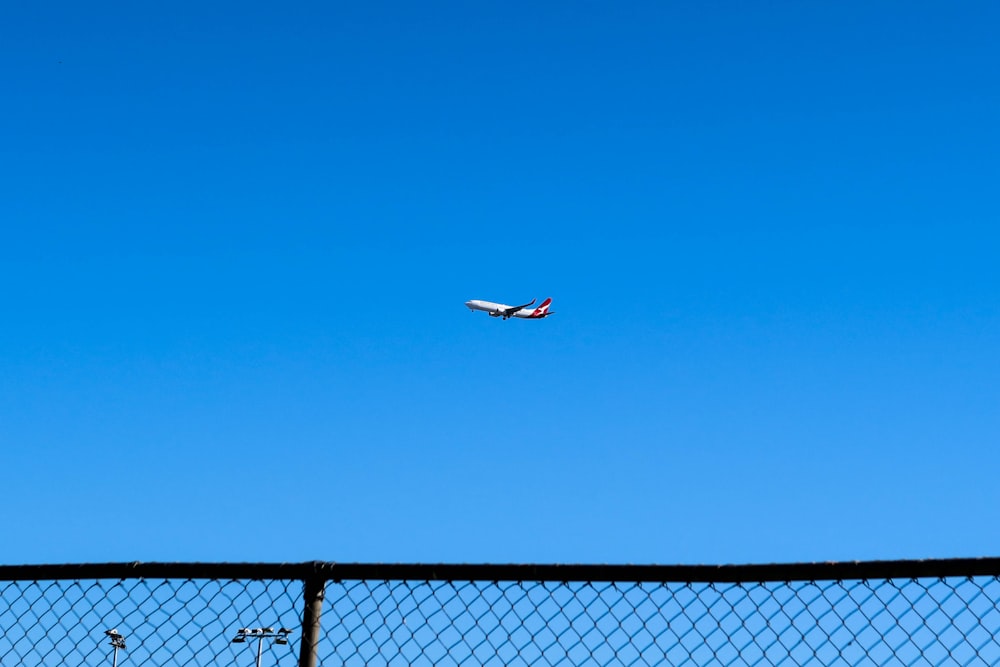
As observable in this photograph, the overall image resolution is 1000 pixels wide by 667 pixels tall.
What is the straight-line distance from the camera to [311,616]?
462cm

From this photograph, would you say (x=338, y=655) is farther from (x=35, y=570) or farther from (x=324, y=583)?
(x=35, y=570)

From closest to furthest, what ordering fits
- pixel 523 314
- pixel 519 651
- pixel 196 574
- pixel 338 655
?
pixel 519 651 < pixel 338 655 < pixel 196 574 < pixel 523 314

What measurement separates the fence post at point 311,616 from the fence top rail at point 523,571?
0.03 meters

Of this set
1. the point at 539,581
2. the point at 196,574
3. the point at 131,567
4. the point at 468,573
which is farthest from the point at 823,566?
the point at 131,567

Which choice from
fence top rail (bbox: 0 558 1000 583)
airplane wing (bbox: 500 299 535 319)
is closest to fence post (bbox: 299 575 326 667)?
fence top rail (bbox: 0 558 1000 583)

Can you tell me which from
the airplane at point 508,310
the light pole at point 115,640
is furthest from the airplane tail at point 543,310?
the light pole at point 115,640

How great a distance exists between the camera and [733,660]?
402cm

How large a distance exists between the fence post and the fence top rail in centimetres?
3

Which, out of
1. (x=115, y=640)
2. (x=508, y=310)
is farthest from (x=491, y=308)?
(x=115, y=640)

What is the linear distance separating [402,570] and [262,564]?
61 cm

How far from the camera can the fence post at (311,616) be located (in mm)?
4516

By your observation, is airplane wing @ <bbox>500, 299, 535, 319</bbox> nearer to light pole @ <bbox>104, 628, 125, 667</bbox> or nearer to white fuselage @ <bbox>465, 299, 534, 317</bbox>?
white fuselage @ <bbox>465, 299, 534, 317</bbox>

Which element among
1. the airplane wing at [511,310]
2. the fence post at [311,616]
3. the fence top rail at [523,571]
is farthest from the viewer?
the airplane wing at [511,310]

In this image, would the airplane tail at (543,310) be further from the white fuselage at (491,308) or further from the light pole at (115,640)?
the light pole at (115,640)
